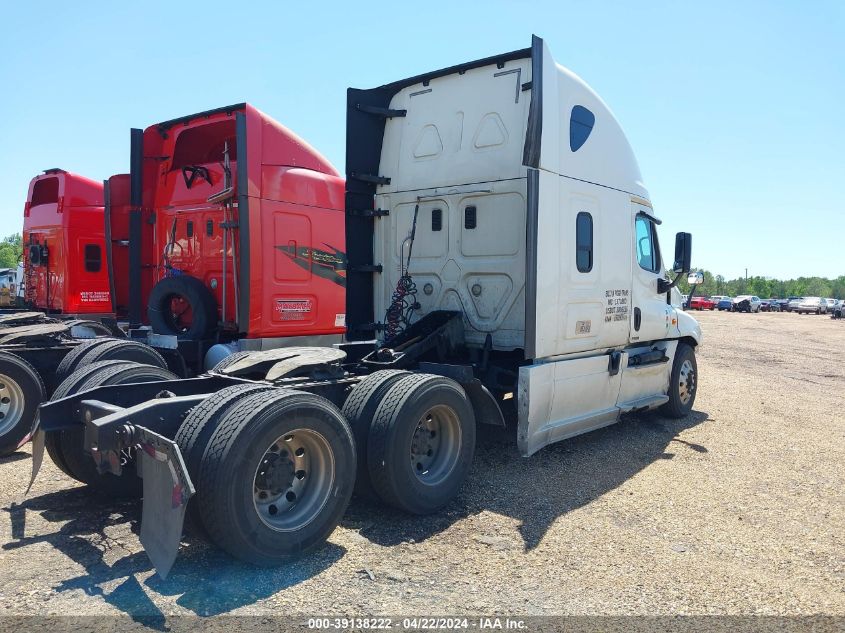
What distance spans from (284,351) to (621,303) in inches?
148

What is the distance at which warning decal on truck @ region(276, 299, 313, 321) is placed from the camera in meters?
8.08

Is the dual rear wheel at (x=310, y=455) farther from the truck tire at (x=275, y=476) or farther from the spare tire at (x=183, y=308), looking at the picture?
the spare tire at (x=183, y=308)

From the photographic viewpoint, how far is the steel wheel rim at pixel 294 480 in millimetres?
3848

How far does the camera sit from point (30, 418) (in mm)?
6219

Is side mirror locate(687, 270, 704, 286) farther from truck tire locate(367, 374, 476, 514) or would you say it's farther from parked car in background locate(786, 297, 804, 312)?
parked car in background locate(786, 297, 804, 312)

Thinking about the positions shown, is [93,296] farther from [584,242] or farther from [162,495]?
[162,495]

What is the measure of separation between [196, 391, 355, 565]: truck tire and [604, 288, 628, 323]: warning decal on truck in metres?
3.63

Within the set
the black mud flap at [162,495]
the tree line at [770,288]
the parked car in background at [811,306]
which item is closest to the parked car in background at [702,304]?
the parked car in background at [811,306]

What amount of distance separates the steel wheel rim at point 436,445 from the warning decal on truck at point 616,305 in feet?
8.24

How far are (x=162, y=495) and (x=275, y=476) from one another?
0.68m

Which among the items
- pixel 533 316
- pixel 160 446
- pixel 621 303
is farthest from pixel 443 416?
pixel 621 303

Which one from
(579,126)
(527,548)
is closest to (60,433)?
(527,548)

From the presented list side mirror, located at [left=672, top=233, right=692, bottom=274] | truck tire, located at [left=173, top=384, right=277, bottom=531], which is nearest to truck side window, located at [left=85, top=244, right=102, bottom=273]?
truck tire, located at [left=173, top=384, right=277, bottom=531]

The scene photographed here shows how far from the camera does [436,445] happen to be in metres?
5.04
